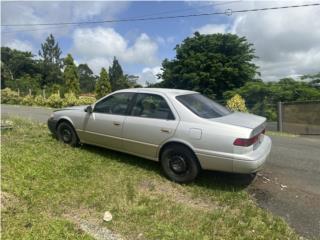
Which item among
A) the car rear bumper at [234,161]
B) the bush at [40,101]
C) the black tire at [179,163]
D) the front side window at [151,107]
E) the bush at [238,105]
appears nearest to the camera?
the car rear bumper at [234,161]

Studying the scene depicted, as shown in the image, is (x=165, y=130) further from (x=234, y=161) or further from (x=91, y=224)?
(x=91, y=224)

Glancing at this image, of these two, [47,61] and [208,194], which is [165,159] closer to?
[208,194]

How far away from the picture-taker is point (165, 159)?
487 cm

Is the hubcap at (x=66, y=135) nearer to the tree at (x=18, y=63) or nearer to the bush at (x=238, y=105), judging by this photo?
the bush at (x=238, y=105)

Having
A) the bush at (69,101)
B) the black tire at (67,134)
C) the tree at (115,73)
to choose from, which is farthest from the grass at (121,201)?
the tree at (115,73)

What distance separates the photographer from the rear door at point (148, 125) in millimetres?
4840

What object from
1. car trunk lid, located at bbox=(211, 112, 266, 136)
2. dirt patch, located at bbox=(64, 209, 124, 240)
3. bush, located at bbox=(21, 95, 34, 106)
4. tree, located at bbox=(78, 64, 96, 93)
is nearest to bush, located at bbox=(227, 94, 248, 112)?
car trunk lid, located at bbox=(211, 112, 266, 136)

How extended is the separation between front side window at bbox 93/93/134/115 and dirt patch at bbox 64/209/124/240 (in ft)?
7.26

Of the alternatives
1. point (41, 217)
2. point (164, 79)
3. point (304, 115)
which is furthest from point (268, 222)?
point (164, 79)

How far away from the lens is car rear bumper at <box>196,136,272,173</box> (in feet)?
13.8

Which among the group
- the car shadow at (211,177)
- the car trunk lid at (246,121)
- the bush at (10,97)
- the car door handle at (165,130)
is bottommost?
the car shadow at (211,177)

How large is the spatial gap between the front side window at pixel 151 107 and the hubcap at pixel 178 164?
0.67 m

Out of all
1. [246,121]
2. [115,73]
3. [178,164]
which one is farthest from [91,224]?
[115,73]

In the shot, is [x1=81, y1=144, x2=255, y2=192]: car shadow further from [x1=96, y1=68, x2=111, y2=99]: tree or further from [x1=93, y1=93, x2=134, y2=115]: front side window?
[x1=96, y1=68, x2=111, y2=99]: tree
